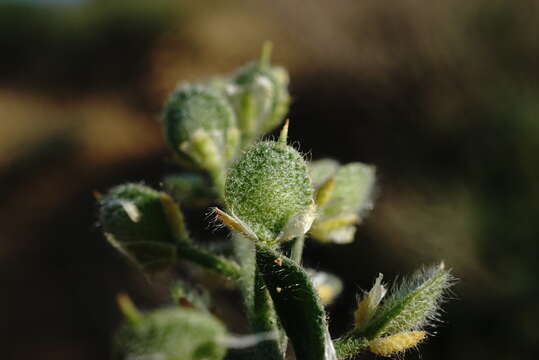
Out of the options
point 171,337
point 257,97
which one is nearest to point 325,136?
point 257,97

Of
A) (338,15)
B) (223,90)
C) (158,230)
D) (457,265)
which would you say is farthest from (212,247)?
(338,15)

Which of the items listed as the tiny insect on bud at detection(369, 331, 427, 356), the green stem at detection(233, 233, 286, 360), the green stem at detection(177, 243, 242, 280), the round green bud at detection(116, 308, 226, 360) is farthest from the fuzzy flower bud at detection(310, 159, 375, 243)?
the round green bud at detection(116, 308, 226, 360)

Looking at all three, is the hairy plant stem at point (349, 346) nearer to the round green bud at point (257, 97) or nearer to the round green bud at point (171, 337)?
the round green bud at point (171, 337)

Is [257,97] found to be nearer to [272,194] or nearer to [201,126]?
[201,126]

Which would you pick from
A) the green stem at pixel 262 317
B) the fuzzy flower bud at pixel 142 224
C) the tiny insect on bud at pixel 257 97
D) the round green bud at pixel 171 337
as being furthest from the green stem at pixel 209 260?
the round green bud at pixel 171 337

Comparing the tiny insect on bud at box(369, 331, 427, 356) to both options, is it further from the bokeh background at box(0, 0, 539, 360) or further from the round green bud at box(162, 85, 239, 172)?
the round green bud at box(162, 85, 239, 172)
